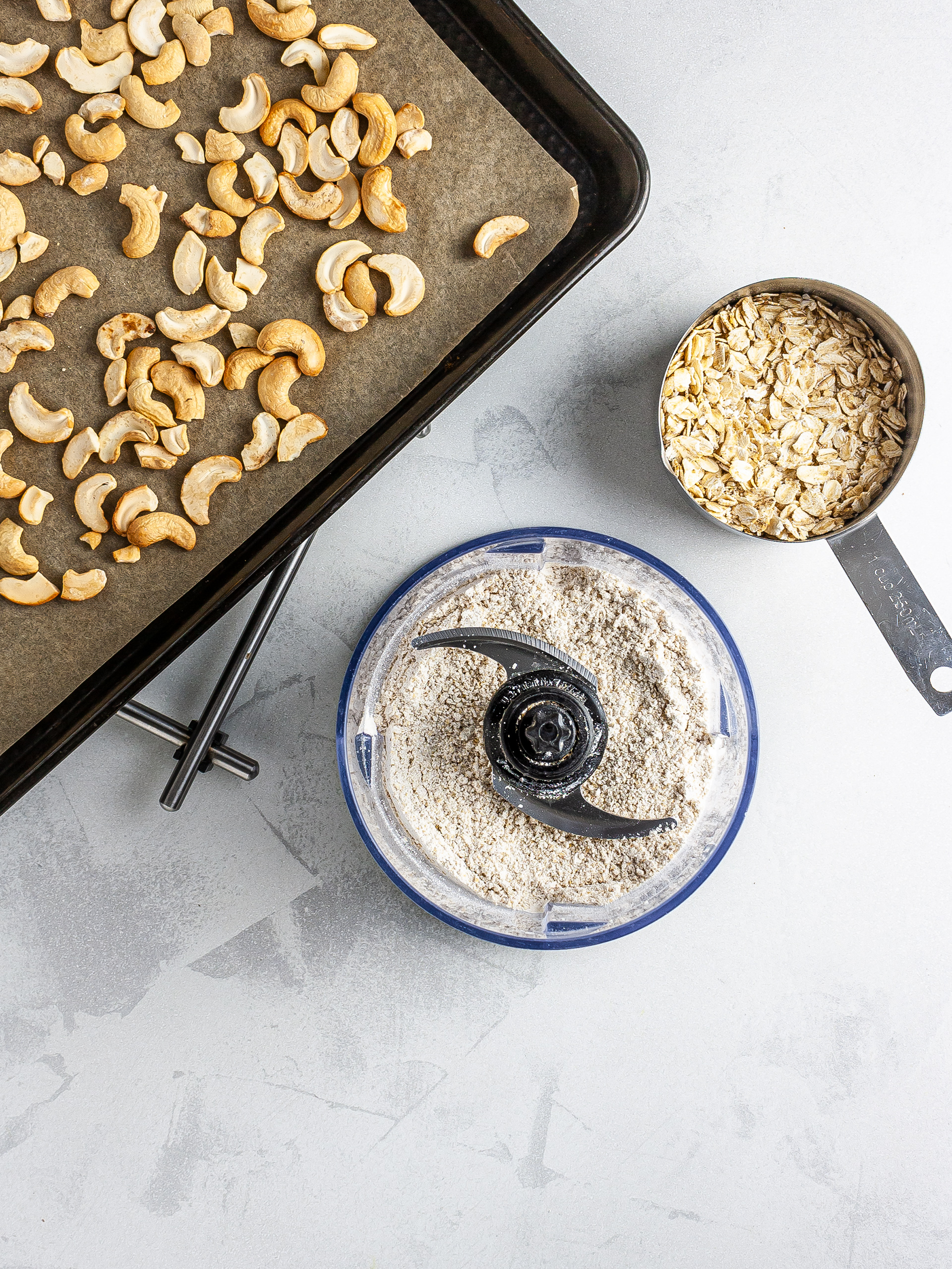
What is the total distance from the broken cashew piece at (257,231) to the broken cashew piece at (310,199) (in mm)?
17

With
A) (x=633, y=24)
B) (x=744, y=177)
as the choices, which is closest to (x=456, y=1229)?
(x=744, y=177)

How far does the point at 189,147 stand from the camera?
A: 643mm

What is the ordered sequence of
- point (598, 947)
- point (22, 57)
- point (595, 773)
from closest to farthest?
point (22, 57), point (595, 773), point (598, 947)

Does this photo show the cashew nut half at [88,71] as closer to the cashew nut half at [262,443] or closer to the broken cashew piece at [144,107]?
the broken cashew piece at [144,107]

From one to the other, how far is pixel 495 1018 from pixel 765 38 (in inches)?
39.7

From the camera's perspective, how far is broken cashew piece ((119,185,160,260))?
64 cm

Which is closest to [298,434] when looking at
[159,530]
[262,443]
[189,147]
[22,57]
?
[262,443]

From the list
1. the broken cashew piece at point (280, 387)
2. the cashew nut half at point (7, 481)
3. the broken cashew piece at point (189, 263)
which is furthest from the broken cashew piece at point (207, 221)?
the cashew nut half at point (7, 481)

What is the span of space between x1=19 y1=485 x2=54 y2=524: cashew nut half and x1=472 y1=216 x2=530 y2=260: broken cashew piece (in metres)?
0.39

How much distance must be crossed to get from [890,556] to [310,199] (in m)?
0.61

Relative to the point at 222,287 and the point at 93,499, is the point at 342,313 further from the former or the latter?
the point at 93,499

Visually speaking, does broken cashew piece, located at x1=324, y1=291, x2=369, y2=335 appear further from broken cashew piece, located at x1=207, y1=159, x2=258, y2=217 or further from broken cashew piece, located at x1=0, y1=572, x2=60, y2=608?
broken cashew piece, located at x1=0, y1=572, x2=60, y2=608

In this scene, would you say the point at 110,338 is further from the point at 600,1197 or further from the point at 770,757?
the point at 600,1197

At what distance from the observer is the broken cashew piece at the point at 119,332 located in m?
0.64
